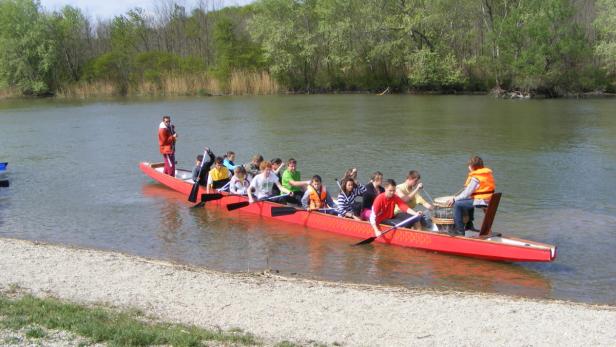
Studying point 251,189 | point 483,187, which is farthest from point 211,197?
point 483,187

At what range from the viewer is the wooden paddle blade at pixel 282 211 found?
13969 mm

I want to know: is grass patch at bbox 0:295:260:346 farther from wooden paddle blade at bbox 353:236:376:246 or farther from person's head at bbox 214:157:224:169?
person's head at bbox 214:157:224:169

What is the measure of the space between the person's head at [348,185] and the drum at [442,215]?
187 centimetres

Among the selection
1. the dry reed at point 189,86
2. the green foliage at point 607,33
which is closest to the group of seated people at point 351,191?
the green foliage at point 607,33

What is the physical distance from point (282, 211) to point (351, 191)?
181cm

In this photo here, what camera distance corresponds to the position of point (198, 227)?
47.2 feet

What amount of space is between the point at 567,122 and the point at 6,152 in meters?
26.1

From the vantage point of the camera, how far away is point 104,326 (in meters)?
6.77

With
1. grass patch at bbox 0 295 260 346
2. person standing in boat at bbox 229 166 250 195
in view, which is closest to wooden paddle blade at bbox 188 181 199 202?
person standing in boat at bbox 229 166 250 195

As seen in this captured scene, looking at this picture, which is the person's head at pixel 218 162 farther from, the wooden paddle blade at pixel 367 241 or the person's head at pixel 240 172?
the wooden paddle blade at pixel 367 241

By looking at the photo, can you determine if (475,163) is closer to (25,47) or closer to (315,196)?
(315,196)

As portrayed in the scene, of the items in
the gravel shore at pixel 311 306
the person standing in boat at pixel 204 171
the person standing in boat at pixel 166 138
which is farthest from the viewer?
the person standing in boat at pixel 166 138

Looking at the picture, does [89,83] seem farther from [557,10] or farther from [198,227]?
[198,227]

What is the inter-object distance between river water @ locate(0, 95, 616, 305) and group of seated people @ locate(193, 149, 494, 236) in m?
0.64
